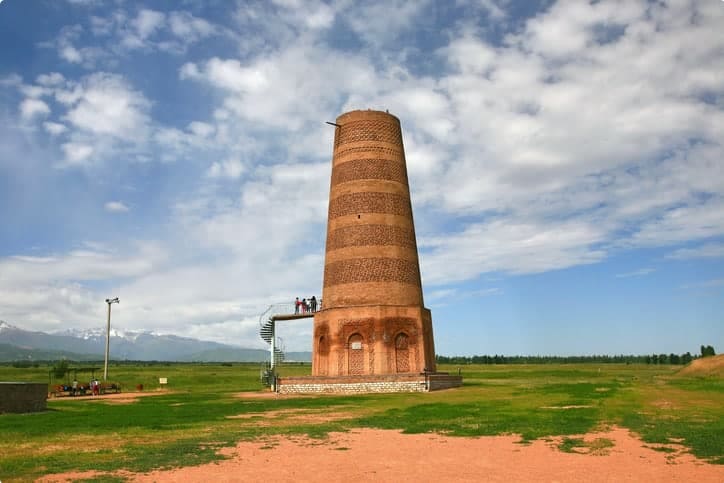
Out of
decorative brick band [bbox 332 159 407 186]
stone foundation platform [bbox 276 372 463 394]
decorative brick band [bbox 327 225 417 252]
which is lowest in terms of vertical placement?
stone foundation platform [bbox 276 372 463 394]

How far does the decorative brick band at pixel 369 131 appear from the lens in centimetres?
3103

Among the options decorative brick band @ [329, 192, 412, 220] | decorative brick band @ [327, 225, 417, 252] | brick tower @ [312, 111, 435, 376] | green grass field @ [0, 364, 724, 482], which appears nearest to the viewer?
green grass field @ [0, 364, 724, 482]

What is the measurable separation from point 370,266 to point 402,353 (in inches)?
175

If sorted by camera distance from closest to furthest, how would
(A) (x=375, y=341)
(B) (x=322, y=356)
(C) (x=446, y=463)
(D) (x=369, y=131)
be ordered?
(C) (x=446, y=463) < (A) (x=375, y=341) < (B) (x=322, y=356) < (D) (x=369, y=131)

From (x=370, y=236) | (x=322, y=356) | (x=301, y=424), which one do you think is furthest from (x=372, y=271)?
(x=301, y=424)

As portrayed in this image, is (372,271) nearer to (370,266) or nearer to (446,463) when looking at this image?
(370,266)

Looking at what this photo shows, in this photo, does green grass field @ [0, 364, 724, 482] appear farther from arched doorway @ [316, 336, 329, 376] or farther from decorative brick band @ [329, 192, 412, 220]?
decorative brick band @ [329, 192, 412, 220]

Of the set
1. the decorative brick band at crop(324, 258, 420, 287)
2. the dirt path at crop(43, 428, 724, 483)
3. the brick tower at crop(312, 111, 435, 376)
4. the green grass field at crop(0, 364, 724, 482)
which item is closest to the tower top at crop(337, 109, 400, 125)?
the brick tower at crop(312, 111, 435, 376)

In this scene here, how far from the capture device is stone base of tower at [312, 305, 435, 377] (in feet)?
91.8

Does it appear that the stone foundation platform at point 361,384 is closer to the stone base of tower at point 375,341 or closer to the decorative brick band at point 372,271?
the stone base of tower at point 375,341

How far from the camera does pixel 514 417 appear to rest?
49.2ft

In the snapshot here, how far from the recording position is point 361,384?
85.8ft

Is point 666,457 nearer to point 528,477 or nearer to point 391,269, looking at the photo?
point 528,477

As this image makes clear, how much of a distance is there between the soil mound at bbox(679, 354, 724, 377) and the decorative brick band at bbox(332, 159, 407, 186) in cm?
3074
